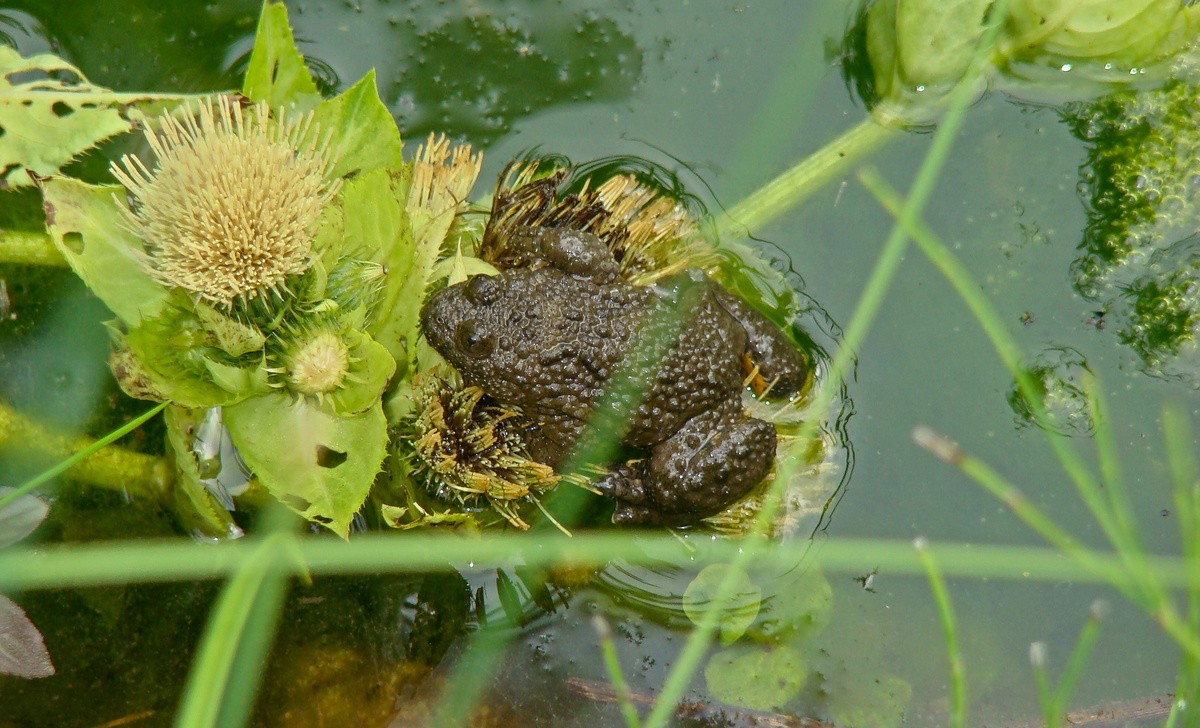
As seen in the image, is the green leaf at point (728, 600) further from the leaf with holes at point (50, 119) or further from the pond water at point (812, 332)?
the leaf with holes at point (50, 119)

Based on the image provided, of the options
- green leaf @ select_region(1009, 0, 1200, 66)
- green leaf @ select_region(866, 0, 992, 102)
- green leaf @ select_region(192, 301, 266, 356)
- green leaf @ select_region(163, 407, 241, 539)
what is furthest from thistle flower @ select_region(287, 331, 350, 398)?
green leaf @ select_region(1009, 0, 1200, 66)

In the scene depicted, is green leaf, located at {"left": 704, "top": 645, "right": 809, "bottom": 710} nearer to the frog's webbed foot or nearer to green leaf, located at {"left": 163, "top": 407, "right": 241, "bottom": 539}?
the frog's webbed foot

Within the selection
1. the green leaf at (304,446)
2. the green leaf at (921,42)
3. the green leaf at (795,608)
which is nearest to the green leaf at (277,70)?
the green leaf at (304,446)

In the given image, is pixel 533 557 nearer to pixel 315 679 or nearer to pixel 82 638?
pixel 315 679

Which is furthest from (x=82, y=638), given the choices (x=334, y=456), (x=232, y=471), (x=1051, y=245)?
(x=1051, y=245)

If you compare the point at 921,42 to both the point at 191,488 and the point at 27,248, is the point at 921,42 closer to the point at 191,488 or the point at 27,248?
the point at 191,488
